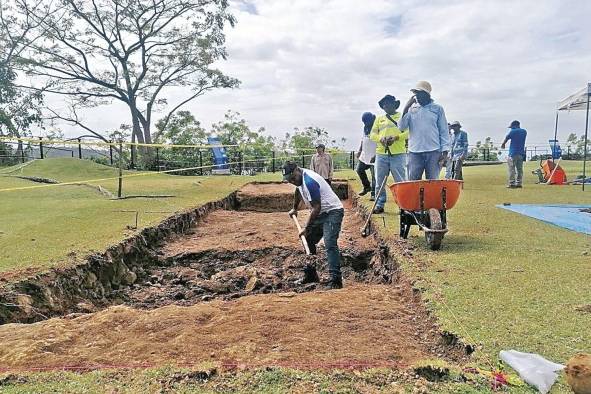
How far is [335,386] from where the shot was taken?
8.83 ft

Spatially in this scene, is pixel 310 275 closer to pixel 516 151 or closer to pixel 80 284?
pixel 80 284

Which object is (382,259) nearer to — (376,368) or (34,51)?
(376,368)

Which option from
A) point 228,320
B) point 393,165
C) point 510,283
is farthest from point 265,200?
point 228,320

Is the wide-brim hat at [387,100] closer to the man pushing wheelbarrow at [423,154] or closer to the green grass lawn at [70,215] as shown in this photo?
the man pushing wheelbarrow at [423,154]

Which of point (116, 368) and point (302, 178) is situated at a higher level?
point (302, 178)

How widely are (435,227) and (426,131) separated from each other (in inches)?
61.4

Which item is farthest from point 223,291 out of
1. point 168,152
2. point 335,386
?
point 168,152

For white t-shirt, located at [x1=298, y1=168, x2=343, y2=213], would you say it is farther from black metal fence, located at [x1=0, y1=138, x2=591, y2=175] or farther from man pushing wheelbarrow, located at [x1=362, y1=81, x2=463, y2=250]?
black metal fence, located at [x1=0, y1=138, x2=591, y2=175]

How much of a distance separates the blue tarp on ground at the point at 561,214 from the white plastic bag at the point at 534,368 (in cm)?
474

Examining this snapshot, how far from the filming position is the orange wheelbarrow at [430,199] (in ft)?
19.4

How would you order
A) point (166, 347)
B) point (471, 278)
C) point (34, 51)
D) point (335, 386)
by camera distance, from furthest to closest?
point (34, 51)
point (471, 278)
point (166, 347)
point (335, 386)

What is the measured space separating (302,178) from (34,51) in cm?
2608

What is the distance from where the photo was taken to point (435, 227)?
5.84 meters

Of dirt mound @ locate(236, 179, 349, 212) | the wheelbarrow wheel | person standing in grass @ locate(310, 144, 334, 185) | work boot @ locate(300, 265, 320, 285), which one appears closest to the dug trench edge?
the wheelbarrow wheel
